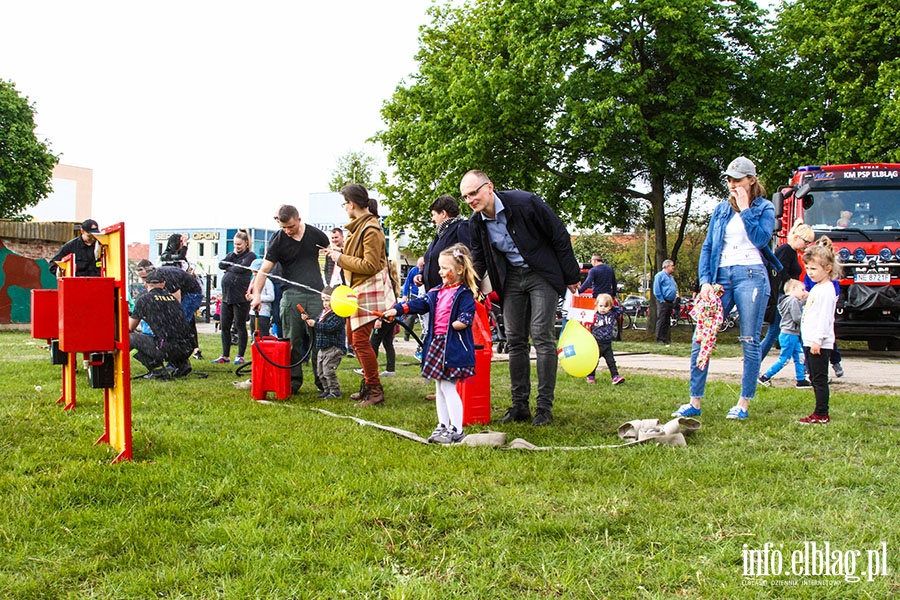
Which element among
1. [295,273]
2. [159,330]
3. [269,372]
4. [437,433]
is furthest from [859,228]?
[159,330]

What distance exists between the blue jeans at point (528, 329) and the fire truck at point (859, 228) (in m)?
8.71

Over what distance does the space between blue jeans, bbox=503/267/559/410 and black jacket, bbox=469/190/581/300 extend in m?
0.11

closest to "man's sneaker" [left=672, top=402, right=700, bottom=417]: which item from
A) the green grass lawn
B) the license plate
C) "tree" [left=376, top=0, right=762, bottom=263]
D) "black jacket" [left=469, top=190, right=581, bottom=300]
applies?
the green grass lawn

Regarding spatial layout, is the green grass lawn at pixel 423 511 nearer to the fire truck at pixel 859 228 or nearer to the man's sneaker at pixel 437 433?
the man's sneaker at pixel 437 433

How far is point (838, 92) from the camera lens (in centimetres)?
2303

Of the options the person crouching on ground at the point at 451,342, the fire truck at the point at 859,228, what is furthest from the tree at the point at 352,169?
the person crouching on ground at the point at 451,342

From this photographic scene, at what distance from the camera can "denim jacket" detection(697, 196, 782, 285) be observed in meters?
6.32

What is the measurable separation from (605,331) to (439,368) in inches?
178

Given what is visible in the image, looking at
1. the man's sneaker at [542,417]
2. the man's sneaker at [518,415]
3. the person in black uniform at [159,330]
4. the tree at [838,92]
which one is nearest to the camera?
the man's sneaker at [542,417]

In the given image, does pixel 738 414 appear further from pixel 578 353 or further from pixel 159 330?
pixel 159 330

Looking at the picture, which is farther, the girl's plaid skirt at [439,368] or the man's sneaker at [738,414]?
the man's sneaker at [738,414]

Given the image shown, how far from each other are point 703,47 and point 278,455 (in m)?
21.7

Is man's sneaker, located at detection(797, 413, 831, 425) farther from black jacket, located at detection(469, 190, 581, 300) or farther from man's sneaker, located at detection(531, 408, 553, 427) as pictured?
black jacket, located at detection(469, 190, 581, 300)

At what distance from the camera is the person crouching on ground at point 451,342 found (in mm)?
5371
